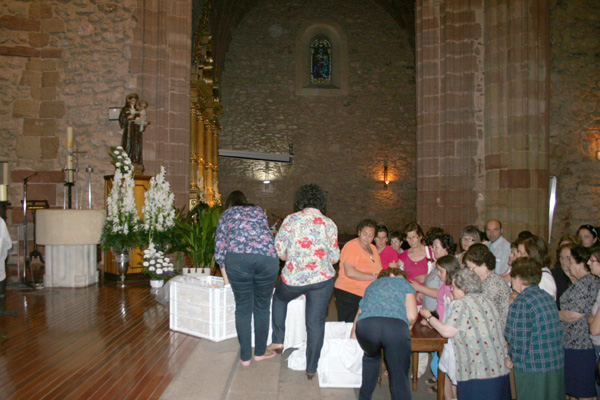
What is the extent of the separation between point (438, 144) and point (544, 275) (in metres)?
5.24

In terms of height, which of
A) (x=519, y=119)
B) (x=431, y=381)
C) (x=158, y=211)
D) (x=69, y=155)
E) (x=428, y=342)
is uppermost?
(x=519, y=119)

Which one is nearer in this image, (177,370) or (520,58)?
(177,370)

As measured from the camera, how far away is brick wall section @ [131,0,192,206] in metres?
7.76

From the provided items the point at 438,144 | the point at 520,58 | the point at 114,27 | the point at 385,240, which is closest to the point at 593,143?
the point at 520,58

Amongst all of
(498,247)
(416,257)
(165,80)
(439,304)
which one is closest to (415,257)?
(416,257)

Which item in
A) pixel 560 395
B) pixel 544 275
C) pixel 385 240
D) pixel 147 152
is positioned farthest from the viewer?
pixel 147 152

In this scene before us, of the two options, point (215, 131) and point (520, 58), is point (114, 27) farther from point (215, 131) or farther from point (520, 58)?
point (520, 58)

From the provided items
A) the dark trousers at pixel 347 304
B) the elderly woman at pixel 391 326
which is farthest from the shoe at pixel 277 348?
the elderly woman at pixel 391 326

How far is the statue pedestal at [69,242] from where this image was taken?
5.83 metres

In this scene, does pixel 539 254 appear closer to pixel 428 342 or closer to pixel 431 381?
pixel 428 342

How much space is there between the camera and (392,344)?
279cm

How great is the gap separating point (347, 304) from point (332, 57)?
1398cm

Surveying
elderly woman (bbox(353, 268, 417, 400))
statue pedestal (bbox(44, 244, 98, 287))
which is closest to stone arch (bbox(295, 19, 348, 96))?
statue pedestal (bbox(44, 244, 98, 287))

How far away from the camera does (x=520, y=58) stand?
7.98 metres
